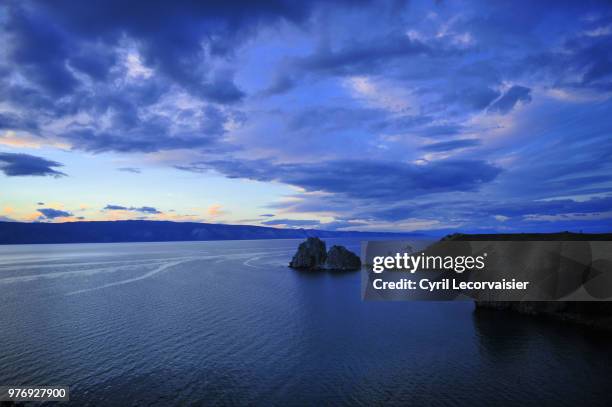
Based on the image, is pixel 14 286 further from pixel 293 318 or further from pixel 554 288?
pixel 554 288

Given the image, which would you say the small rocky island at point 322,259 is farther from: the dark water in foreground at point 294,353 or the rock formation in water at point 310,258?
the dark water in foreground at point 294,353

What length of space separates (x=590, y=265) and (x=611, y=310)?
7.75 meters

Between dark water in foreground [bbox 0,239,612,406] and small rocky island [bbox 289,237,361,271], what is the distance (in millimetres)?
68515

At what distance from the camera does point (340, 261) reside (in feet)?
452

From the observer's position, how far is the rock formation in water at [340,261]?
13762 cm

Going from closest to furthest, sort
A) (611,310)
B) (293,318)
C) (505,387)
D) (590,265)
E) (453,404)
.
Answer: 1. (453,404)
2. (505,387)
3. (611,310)
4. (590,265)
5. (293,318)

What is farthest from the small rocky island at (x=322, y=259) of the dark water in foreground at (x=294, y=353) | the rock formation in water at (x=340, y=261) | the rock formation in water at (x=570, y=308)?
the rock formation in water at (x=570, y=308)

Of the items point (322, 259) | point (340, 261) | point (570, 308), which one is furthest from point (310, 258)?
point (570, 308)

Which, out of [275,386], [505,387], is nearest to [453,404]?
[505,387]

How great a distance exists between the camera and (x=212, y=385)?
3067 centimetres

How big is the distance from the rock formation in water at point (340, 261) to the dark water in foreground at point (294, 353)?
68.1 meters

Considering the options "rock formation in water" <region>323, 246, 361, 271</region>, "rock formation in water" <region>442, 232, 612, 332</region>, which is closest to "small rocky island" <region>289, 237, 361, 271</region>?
"rock formation in water" <region>323, 246, 361, 271</region>

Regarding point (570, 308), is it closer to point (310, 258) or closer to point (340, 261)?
point (340, 261)

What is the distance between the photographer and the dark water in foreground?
96.3 ft
